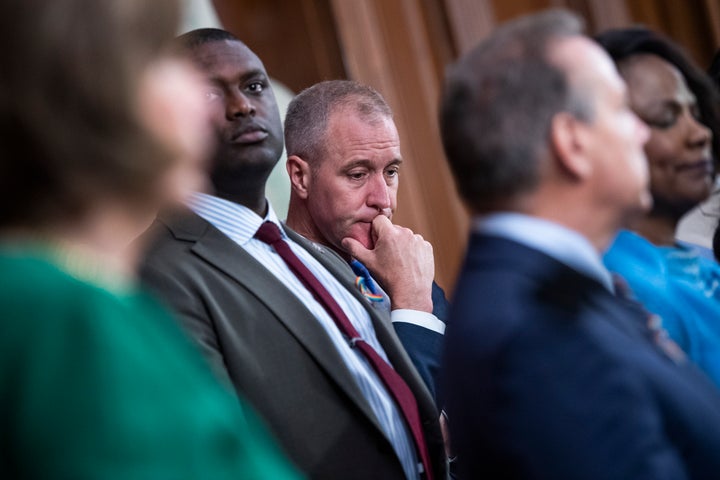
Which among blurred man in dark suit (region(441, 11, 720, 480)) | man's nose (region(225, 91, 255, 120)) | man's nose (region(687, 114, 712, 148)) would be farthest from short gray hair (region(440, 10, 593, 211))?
man's nose (region(225, 91, 255, 120))

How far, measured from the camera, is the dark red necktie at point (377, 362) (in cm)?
182

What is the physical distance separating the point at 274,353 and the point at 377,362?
21cm

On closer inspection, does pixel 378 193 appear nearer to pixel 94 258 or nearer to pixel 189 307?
pixel 189 307

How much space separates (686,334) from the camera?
63.1 inches

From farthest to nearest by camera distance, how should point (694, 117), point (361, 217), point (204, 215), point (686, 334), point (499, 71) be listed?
point (361, 217) < point (204, 215) < point (694, 117) < point (686, 334) < point (499, 71)

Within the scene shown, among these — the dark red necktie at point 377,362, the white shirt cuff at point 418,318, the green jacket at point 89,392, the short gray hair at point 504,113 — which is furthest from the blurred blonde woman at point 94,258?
the white shirt cuff at point 418,318

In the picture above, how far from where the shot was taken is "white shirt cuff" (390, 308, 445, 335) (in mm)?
2068

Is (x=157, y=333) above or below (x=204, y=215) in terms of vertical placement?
above

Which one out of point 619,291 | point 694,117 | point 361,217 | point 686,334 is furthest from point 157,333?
point 361,217

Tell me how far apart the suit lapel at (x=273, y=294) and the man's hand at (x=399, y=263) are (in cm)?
38

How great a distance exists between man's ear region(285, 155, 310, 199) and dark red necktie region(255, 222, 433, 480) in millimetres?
483

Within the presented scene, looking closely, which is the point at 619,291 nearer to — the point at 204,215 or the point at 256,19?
the point at 204,215

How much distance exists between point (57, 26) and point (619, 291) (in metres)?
0.97

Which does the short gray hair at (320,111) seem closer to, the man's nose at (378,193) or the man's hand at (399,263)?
the man's nose at (378,193)
